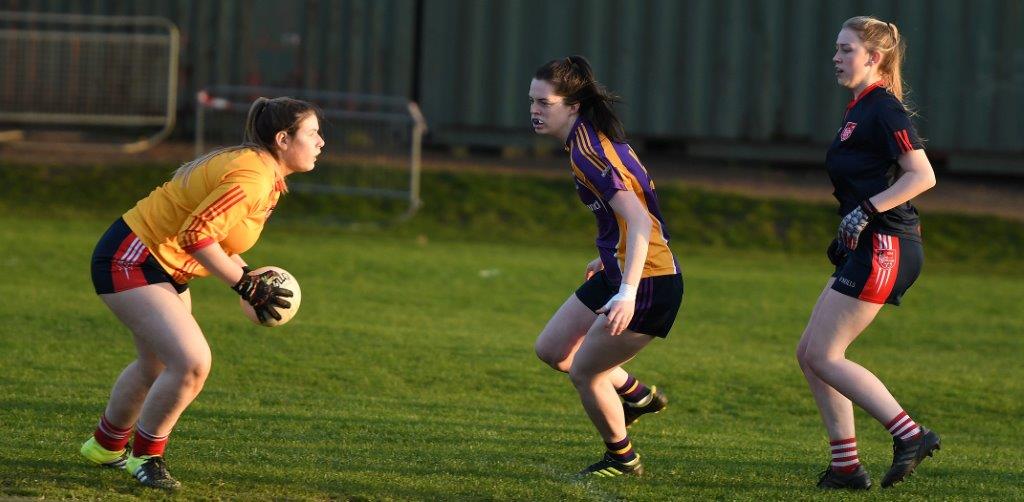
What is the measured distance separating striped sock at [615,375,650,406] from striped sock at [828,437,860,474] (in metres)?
1.02

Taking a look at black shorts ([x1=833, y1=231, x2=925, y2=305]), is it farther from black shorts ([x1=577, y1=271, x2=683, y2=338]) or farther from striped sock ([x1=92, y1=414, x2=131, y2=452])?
striped sock ([x1=92, y1=414, x2=131, y2=452])

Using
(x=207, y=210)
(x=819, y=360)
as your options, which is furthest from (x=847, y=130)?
(x=207, y=210)

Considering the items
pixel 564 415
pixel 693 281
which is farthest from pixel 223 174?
pixel 693 281

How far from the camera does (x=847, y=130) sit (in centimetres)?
588

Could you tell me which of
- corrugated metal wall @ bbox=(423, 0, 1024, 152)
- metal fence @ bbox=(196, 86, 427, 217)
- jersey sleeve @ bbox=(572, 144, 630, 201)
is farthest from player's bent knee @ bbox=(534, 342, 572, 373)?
corrugated metal wall @ bbox=(423, 0, 1024, 152)

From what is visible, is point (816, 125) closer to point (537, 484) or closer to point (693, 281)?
point (693, 281)

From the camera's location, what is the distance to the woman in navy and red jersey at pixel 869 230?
5773 mm

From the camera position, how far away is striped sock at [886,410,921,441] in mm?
5898

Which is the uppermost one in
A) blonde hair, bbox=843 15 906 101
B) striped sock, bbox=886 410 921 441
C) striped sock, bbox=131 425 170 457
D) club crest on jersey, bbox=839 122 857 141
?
blonde hair, bbox=843 15 906 101

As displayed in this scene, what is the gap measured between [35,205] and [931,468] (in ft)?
46.3

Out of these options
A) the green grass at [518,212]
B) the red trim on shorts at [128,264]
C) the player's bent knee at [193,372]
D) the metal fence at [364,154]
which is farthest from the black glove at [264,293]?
the metal fence at [364,154]

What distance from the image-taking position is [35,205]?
58.8ft

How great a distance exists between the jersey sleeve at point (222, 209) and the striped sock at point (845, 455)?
2765 mm

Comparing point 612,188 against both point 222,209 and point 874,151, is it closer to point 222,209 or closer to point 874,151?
point 874,151
